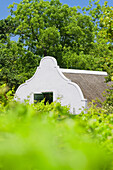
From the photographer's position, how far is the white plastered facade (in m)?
17.2

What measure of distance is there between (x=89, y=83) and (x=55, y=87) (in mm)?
2324

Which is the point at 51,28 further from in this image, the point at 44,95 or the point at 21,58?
the point at 44,95

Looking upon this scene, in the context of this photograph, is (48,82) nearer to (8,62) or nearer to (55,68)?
(55,68)

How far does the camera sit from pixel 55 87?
754 inches

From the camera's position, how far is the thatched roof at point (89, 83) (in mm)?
17438

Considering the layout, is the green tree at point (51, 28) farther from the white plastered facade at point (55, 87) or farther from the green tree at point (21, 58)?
the white plastered facade at point (55, 87)

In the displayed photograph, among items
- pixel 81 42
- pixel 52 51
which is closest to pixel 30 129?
pixel 52 51

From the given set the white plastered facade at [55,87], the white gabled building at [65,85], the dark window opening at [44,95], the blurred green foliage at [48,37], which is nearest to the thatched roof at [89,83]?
the white gabled building at [65,85]

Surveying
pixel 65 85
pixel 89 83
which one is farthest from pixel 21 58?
pixel 89 83

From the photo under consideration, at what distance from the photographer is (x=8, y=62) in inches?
1021

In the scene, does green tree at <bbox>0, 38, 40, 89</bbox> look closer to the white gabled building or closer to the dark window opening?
the white gabled building

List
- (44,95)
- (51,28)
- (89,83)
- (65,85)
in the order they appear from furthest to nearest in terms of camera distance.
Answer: (51,28) < (44,95) < (89,83) < (65,85)

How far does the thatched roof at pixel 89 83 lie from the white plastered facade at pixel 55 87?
506 millimetres

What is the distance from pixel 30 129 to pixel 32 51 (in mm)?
30428
